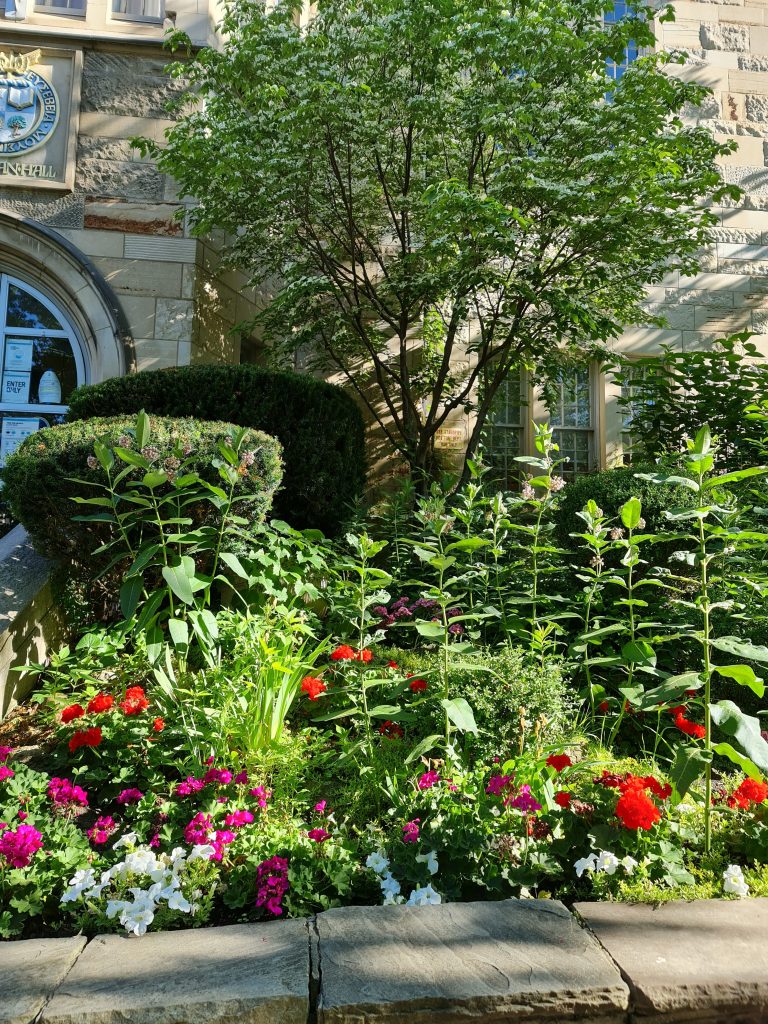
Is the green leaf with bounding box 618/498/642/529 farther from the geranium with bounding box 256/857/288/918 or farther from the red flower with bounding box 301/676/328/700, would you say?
the geranium with bounding box 256/857/288/918

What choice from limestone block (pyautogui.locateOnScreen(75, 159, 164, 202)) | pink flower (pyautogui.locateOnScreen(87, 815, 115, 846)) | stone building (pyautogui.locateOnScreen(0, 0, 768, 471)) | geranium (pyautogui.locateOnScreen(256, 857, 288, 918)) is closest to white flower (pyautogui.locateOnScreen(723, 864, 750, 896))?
geranium (pyautogui.locateOnScreen(256, 857, 288, 918))

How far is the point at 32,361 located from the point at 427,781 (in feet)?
19.6

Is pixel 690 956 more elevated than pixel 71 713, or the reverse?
pixel 71 713

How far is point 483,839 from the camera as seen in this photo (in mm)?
2055

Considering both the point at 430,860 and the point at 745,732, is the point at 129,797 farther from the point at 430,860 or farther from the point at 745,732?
the point at 745,732

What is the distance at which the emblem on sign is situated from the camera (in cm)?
652

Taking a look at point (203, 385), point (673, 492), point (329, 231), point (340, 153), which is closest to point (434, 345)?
point (329, 231)

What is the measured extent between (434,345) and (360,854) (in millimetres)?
5590

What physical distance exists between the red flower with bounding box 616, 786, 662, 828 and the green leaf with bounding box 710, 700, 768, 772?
1.00 feet

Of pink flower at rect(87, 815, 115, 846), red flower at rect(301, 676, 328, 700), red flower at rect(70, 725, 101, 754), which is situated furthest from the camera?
red flower at rect(301, 676, 328, 700)

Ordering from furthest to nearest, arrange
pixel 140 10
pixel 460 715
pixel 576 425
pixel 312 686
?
pixel 576 425 → pixel 140 10 → pixel 312 686 → pixel 460 715

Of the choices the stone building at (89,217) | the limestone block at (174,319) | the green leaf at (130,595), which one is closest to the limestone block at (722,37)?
the stone building at (89,217)

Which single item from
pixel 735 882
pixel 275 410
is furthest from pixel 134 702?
pixel 275 410

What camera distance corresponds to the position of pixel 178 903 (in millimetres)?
1896
